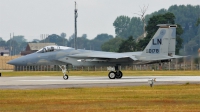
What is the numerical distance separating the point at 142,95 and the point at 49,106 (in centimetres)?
613

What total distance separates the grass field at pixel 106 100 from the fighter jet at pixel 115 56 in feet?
47.4

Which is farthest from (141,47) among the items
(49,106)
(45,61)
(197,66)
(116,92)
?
(49,106)

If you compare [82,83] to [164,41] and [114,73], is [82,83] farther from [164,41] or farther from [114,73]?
[164,41]

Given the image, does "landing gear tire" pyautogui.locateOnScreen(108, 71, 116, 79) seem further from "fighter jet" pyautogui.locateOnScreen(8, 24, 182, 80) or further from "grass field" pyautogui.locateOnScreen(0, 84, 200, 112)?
"grass field" pyautogui.locateOnScreen(0, 84, 200, 112)

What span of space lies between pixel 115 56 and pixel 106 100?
67.5 ft

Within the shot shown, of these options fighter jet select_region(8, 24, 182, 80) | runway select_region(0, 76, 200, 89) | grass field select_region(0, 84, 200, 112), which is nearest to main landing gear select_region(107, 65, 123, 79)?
fighter jet select_region(8, 24, 182, 80)

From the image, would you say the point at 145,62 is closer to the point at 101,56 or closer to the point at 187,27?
the point at 101,56

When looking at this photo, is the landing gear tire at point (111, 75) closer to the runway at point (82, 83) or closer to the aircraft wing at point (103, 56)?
the aircraft wing at point (103, 56)

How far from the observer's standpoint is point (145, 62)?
45.6 metres

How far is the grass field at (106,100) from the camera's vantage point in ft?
71.8

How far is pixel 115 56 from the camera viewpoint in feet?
150

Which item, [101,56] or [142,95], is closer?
[142,95]

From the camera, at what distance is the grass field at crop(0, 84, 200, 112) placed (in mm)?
A: 21891

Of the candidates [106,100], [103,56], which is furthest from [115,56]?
[106,100]
